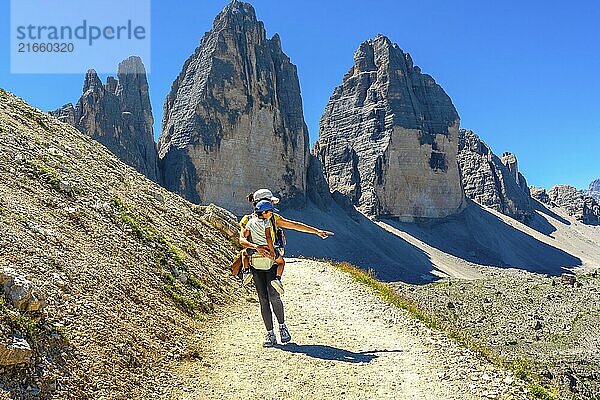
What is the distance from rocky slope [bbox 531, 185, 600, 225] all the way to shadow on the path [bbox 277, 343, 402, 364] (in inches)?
5758

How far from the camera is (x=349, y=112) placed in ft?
336

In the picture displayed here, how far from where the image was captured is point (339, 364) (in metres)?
7.81

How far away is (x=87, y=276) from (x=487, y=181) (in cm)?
11578

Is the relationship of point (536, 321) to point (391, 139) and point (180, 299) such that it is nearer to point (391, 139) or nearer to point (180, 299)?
point (180, 299)

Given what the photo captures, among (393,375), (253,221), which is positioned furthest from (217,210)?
(393,375)

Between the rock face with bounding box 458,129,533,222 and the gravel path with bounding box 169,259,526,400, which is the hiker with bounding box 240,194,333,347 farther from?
the rock face with bounding box 458,129,533,222

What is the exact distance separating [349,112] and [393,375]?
3844 inches

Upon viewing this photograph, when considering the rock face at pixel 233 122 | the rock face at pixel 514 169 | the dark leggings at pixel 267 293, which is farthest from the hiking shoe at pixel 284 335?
the rock face at pixel 514 169

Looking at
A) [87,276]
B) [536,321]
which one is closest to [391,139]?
[536,321]

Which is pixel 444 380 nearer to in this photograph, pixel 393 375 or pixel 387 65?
pixel 393 375

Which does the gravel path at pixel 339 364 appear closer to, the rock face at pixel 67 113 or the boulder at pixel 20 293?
the boulder at pixel 20 293

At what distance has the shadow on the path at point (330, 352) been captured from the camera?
8.09 metres

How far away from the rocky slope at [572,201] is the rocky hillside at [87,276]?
144 metres

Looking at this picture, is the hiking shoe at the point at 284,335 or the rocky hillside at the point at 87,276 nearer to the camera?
the rocky hillside at the point at 87,276
